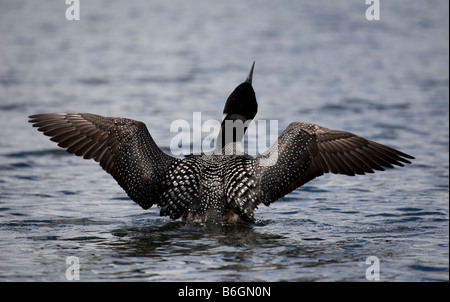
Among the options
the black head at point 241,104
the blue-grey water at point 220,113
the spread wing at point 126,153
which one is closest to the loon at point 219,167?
the spread wing at point 126,153

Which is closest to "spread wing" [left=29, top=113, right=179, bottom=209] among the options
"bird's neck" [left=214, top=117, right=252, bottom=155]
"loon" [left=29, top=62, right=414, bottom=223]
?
"loon" [left=29, top=62, right=414, bottom=223]

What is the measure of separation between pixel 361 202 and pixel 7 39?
10221 millimetres

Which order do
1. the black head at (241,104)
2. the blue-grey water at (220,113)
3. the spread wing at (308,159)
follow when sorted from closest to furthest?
the blue-grey water at (220,113) < the spread wing at (308,159) < the black head at (241,104)

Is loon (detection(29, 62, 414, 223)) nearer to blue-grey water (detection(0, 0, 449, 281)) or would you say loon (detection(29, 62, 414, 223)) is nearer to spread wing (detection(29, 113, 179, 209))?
spread wing (detection(29, 113, 179, 209))

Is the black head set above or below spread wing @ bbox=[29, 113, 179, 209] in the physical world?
above

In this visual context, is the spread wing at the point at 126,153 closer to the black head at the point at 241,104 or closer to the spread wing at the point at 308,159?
the black head at the point at 241,104

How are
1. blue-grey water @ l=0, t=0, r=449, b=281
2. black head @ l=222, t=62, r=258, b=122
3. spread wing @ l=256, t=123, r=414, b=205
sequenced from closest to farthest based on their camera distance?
blue-grey water @ l=0, t=0, r=449, b=281 < spread wing @ l=256, t=123, r=414, b=205 < black head @ l=222, t=62, r=258, b=122

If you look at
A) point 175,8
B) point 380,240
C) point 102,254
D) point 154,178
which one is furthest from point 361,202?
point 175,8

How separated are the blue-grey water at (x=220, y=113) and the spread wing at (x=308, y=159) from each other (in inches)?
19.1

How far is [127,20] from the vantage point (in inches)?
698

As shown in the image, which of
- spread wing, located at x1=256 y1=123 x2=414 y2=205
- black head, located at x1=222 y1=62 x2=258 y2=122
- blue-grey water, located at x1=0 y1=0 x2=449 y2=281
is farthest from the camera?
black head, located at x1=222 y1=62 x2=258 y2=122

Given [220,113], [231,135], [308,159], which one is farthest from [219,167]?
[220,113]

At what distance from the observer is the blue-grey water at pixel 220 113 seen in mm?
6188

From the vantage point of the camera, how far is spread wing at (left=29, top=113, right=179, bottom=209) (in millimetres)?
6980
